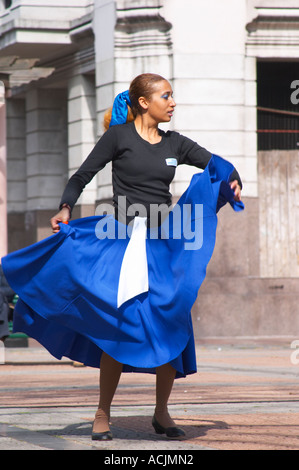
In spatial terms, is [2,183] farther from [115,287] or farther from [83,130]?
[115,287]

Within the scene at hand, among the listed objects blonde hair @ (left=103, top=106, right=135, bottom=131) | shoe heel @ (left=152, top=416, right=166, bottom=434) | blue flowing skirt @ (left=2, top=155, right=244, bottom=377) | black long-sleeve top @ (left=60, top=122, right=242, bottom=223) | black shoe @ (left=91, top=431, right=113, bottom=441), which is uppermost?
blonde hair @ (left=103, top=106, right=135, bottom=131)

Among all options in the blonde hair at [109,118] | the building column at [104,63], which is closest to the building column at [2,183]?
the building column at [104,63]

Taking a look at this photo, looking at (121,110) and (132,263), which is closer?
(132,263)

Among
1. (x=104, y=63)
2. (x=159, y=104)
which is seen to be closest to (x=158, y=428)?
(x=159, y=104)

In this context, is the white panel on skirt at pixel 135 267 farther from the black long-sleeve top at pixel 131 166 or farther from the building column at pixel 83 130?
the building column at pixel 83 130

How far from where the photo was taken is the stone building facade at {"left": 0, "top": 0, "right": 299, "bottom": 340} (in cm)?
1728

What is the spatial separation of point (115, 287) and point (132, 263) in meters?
0.17

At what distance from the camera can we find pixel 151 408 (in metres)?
7.36

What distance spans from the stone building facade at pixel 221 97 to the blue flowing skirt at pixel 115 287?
1118cm

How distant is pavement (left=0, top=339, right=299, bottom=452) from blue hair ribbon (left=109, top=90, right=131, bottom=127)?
5.81 ft

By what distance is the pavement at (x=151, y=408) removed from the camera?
550 cm

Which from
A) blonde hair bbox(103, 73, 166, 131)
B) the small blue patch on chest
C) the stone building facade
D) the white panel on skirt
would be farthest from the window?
the white panel on skirt

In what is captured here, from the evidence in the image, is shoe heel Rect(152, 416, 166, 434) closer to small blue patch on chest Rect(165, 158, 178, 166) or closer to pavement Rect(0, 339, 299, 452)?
pavement Rect(0, 339, 299, 452)

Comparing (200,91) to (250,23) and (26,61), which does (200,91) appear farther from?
(26,61)
